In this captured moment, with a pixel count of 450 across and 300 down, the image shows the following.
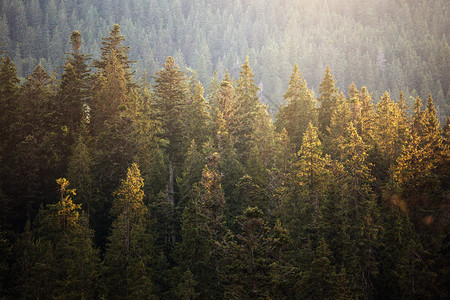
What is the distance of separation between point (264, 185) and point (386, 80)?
138m

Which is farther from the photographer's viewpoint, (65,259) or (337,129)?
(337,129)

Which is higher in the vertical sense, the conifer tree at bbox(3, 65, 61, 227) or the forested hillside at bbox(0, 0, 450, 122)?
the forested hillside at bbox(0, 0, 450, 122)

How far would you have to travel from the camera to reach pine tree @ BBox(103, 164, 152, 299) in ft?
80.2

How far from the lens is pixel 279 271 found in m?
24.2

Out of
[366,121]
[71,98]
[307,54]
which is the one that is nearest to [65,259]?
[71,98]

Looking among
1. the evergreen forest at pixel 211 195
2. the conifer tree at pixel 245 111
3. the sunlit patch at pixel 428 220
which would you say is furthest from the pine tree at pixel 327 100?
the sunlit patch at pixel 428 220

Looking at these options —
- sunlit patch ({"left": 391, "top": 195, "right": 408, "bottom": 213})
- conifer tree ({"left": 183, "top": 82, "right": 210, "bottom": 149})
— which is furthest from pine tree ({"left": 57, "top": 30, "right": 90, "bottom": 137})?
sunlit patch ({"left": 391, "top": 195, "right": 408, "bottom": 213})

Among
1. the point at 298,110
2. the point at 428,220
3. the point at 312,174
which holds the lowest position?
the point at 428,220

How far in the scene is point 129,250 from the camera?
26.6 meters

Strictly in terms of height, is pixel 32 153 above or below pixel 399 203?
above

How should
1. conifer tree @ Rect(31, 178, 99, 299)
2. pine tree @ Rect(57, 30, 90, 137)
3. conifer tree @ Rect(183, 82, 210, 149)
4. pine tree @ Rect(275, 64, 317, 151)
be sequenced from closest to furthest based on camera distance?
conifer tree @ Rect(31, 178, 99, 299)
pine tree @ Rect(57, 30, 90, 137)
conifer tree @ Rect(183, 82, 210, 149)
pine tree @ Rect(275, 64, 317, 151)

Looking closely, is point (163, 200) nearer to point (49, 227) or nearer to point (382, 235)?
point (49, 227)

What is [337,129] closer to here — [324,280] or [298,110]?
[298,110]

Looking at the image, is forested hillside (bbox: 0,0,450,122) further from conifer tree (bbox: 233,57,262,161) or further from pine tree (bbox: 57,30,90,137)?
pine tree (bbox: 57,30,90,137)
